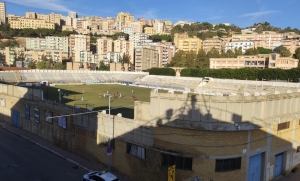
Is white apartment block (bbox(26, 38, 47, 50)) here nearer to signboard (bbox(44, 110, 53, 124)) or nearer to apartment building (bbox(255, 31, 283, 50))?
apartment building (bbox(255, 31, 283, 50))

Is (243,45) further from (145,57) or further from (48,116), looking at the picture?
(48,116)

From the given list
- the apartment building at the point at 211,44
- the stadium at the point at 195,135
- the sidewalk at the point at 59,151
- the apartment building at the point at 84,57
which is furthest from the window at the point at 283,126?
the apartment building at the point at 211,44

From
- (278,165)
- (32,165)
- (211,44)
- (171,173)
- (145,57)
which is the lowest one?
(32,165)

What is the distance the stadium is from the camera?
52.4 feet

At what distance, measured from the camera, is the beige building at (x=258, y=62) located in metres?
90.6

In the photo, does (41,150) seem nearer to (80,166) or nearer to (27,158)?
(27,158)

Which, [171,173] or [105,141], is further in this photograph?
[105,141]

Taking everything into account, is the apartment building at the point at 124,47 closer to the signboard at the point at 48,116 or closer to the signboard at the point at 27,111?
the signboard at the point at 27,111

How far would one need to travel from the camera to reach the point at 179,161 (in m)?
16.6

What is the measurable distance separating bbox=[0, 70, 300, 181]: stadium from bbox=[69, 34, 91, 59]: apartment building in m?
145

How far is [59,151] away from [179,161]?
41.1ft

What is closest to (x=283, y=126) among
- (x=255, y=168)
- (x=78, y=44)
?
(x=255, y=168)

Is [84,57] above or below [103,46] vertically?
below

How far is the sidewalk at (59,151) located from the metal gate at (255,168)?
8.29 metres
